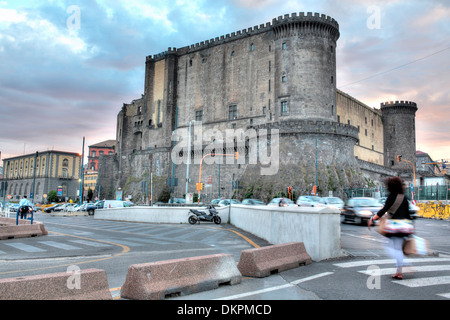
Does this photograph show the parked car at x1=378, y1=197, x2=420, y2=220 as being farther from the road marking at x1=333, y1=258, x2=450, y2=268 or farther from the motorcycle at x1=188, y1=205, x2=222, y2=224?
the motorcycle at x1=188, y1=205, x2=222, y2=224

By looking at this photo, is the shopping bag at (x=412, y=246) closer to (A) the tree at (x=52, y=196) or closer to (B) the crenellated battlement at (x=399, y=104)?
(B) the crenellated battlement at (x=399, y=104)

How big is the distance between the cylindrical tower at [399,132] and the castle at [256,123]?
0.71ft

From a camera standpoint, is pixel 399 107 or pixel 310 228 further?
pixel 399 107

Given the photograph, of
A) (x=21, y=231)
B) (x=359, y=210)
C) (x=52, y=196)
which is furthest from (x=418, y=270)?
(x=52, y=196)

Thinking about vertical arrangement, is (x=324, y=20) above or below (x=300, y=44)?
above

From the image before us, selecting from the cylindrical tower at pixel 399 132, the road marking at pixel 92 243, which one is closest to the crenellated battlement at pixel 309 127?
the cylindrical tower at pixel 399 132

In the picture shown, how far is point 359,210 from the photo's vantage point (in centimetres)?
2161

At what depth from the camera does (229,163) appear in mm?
59469

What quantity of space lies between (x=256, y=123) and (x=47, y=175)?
84665mm

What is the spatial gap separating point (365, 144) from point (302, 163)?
108 ft

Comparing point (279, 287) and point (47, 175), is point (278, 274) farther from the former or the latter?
point (47, 175)

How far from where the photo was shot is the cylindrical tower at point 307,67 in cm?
5384
